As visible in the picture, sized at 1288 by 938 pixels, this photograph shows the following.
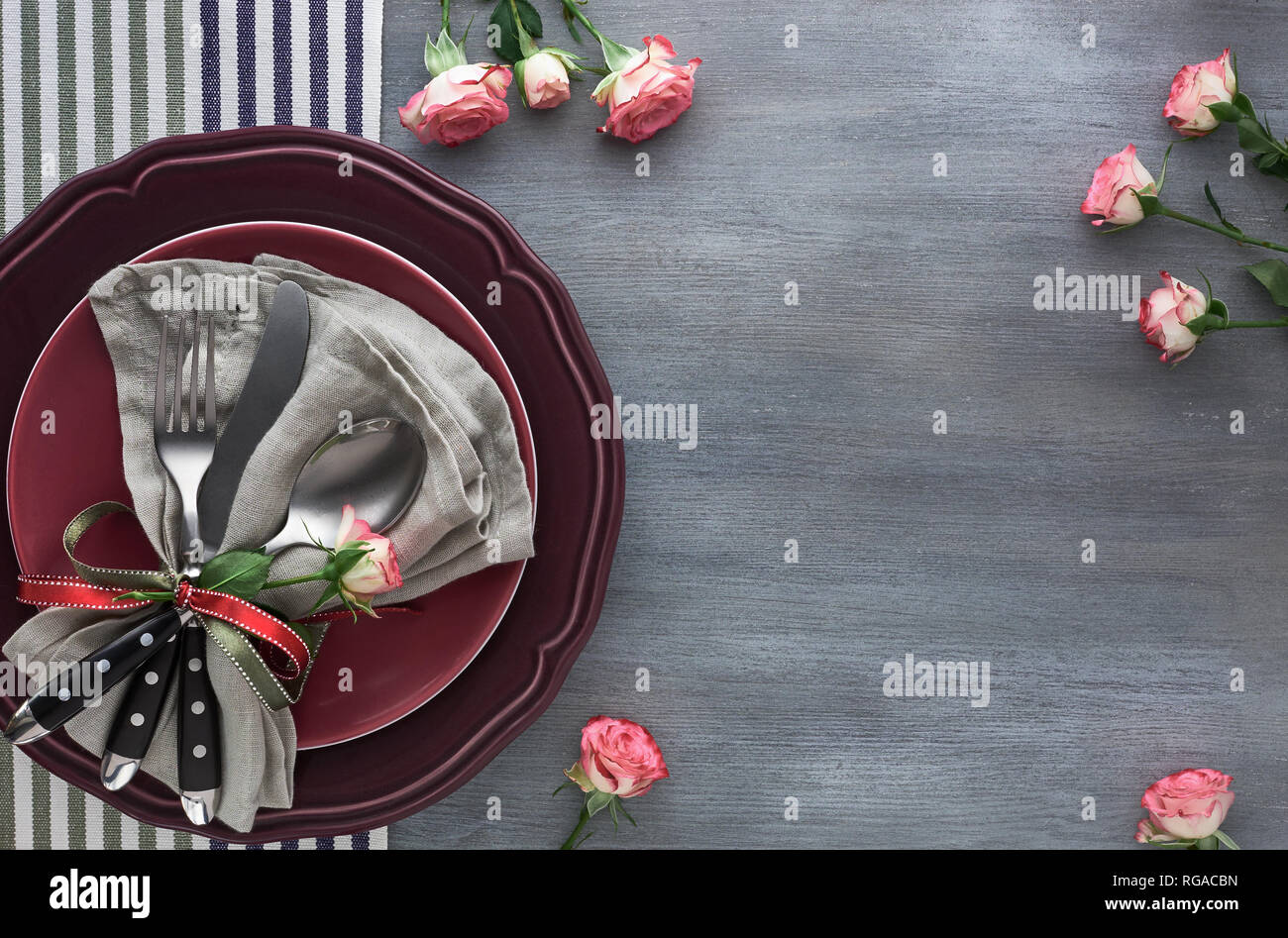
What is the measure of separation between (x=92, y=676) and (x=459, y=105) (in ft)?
1.25

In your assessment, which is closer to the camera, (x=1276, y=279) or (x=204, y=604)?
(x=204, y=604)

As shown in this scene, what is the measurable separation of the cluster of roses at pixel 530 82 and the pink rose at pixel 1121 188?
28 centimetres

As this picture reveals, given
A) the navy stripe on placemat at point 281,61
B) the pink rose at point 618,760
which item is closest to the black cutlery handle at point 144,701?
the pink rose at point 618,760

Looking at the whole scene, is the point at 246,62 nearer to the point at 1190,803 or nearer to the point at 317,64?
the point at 317,64

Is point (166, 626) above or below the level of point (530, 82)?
below

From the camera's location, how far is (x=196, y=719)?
1.48 feet

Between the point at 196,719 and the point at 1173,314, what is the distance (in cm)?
64

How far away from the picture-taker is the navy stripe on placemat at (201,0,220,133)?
0.56 m

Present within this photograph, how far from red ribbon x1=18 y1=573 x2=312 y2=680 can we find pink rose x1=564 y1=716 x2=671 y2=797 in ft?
0.61

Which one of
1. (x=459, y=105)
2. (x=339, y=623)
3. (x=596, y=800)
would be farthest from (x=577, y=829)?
(x=459, y=105)

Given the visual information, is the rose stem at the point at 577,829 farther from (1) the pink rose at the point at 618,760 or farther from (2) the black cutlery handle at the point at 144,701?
(2) the black cutlery handle at the point at 144,701

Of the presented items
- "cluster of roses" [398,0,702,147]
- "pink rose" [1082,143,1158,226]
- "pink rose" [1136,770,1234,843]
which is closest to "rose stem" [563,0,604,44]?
"cluster of roses" [398,0,702,147]

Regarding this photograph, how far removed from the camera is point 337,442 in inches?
17.8

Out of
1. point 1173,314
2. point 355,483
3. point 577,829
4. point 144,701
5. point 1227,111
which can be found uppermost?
point 1227,111
